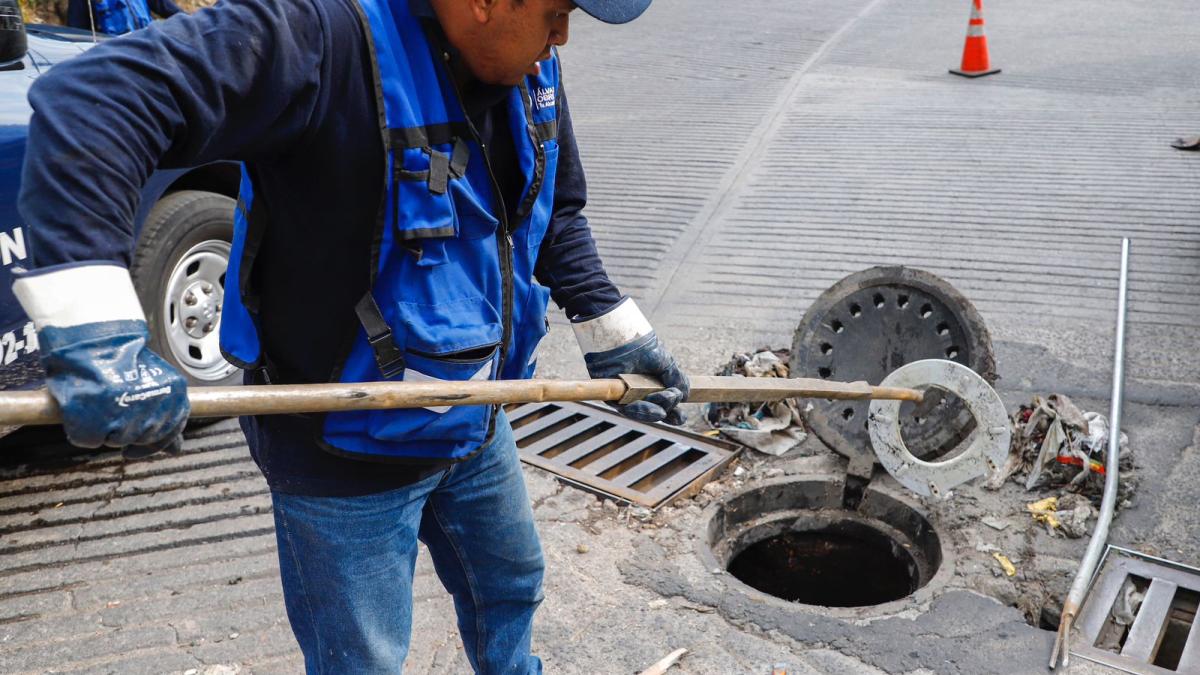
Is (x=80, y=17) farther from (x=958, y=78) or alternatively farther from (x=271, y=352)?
(x=958, y=78)

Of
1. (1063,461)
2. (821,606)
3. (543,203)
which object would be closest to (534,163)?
(543,203)

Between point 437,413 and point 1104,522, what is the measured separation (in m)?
2.51

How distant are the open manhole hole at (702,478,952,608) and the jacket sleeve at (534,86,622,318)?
142cm

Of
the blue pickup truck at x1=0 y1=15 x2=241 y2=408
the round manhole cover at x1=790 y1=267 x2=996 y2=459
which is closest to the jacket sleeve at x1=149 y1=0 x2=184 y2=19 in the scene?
the blue pickup truck at x1=0 y1=15 x2=241 y2=408

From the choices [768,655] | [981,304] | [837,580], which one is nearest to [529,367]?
[768,655]

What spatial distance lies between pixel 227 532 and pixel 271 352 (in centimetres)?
194

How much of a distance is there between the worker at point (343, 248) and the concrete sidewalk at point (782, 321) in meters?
1.04

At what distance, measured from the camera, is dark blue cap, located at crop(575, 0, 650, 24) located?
1.96m

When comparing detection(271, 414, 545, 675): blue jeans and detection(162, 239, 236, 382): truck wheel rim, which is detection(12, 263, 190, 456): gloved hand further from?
detection(162, 239, 236, 382): truck wheel rim

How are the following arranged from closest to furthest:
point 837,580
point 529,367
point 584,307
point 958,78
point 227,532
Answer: point 529,367 < point 584,307 < point 227,532 < point 837,580 < point 958,78

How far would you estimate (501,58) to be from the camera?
195cm

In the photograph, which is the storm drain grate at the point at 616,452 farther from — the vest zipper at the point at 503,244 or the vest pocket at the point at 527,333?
the vest zipper at the point at 503,244

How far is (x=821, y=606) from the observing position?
366 cm

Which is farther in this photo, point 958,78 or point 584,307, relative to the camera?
point 958,78
